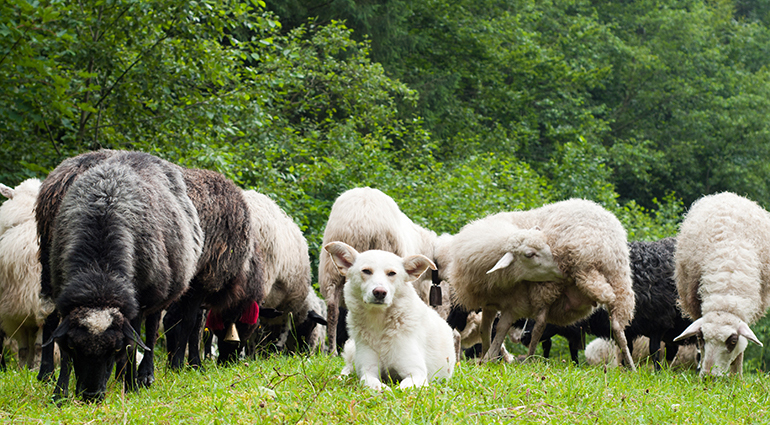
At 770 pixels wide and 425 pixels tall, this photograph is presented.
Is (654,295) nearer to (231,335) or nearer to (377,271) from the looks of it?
(231,335)

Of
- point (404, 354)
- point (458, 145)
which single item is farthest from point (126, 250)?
point (458, 145)

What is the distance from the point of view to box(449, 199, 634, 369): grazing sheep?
684cm

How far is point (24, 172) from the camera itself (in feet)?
30.4

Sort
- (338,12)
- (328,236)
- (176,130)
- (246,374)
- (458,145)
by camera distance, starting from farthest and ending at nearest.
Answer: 1. (458,145)
2. (338,12)
3. (176,130)
4. (328,236)
5. (246,374)

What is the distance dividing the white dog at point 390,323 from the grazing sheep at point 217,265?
5.99 ft

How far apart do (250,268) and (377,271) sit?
Result: 2.74 m

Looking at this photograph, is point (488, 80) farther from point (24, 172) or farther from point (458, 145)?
point (24, 172)

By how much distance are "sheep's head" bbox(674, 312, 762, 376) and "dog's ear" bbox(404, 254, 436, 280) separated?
3.03 m

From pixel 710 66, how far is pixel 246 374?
2932cm

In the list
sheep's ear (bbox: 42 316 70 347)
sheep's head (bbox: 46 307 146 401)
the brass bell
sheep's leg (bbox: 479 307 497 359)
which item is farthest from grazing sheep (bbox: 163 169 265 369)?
sheep's leg (bbox: 479 307 497 359)

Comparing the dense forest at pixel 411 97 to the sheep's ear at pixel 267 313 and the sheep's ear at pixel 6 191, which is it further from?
the sheep's ear at pixel 267 313

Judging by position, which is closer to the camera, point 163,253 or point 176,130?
point 163,253

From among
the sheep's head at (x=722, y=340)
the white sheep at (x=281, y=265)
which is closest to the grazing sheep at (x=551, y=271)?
the sheep's head at (x=722, y=340)

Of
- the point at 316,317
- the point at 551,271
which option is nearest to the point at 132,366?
the point at 551,271
